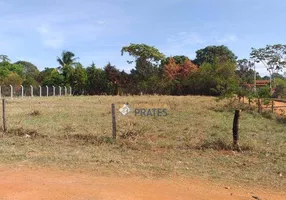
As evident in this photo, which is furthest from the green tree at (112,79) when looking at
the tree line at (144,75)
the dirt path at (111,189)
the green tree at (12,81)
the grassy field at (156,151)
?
the dirt path at (111,189)

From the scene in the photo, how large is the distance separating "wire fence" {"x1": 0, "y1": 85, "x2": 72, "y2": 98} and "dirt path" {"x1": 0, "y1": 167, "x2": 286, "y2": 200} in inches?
1067

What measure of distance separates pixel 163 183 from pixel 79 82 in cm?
4078

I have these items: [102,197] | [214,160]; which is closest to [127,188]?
[102,197]

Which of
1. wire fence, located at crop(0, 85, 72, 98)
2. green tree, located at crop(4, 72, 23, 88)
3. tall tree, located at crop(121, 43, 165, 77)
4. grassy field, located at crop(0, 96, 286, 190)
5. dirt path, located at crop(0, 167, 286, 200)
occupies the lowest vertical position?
dirt path, located at crop(0, 167, 286, 200)

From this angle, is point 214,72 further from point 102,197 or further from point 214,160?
point 102,197

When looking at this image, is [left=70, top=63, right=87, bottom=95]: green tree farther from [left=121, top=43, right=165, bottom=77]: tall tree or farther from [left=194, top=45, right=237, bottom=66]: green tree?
[left=194, top=45, right=237, bottom=66]: green tree

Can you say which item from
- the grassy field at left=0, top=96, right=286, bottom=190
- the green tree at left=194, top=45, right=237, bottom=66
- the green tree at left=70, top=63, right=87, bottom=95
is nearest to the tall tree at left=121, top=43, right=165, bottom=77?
the green tree at left=70, top=63, right=87, bottom=95

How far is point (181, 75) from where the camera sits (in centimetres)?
4181

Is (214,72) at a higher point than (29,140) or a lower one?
higher

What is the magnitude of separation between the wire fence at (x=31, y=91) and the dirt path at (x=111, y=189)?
27.1 m

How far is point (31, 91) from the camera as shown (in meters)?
34.7

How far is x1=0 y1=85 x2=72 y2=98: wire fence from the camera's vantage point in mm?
31408

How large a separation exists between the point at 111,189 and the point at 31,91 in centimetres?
3265

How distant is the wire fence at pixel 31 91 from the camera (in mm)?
31408
